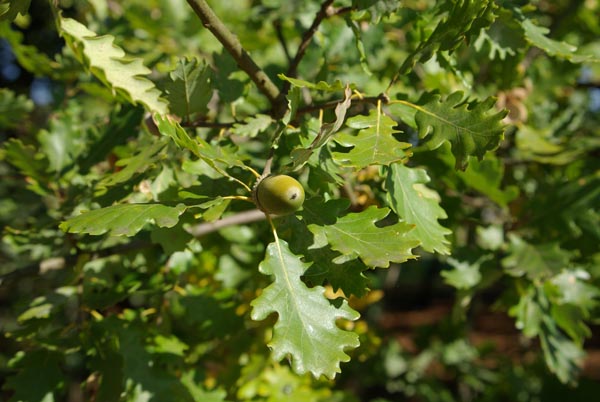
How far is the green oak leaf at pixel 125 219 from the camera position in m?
1.01

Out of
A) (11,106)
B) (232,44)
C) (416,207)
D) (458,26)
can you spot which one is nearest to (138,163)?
(232,44)

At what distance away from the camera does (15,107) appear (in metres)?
2.04

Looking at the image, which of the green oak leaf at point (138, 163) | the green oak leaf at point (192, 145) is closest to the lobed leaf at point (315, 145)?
the green oak leaf at point (192, 145)

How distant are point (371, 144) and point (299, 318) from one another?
334 millimetres

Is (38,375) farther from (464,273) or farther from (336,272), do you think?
(464,273)

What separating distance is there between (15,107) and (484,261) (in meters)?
1.59

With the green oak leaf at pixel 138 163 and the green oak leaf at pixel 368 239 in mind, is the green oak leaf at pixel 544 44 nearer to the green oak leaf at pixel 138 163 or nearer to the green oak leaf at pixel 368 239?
the green oak leaf at pixel 368 239

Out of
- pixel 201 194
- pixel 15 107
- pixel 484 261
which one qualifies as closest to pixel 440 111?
pixel 201 194

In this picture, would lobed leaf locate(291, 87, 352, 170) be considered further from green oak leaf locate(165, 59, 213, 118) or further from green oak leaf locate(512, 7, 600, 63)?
green oak leaf locate(512, 7, 600, 63)

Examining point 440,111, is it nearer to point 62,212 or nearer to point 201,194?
point 201,194

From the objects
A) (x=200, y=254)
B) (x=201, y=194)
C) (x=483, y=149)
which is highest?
(x=483, y=149)

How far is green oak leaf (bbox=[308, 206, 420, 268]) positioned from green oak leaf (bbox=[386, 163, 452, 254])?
70 mm

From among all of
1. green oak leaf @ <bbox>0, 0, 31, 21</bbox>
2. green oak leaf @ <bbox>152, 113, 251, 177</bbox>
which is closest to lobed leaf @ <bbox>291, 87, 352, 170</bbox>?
green oak leaf @ <bbox>152, 113, 251, 177</bbox>

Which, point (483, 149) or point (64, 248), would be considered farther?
point (64, 248)
